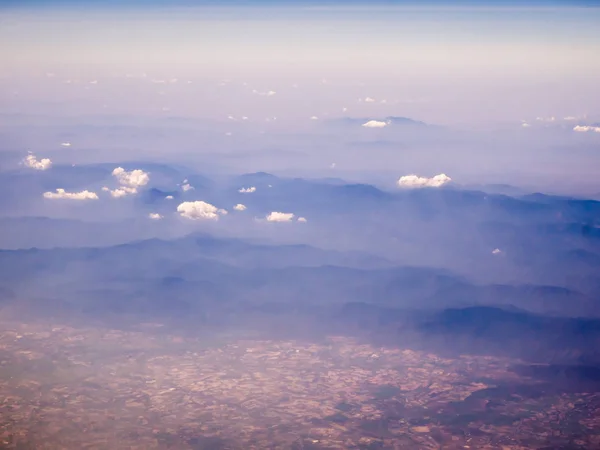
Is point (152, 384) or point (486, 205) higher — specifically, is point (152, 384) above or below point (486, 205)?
below

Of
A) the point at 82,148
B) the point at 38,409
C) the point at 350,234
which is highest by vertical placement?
the point at 82,148

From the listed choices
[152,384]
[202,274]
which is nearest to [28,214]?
[202,274]

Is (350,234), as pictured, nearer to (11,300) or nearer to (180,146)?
(11,300)

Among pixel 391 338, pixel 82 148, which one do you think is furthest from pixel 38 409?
pixel 82 148

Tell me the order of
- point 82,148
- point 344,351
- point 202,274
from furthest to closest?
point 82,148 → point 202,274 → point 344,351

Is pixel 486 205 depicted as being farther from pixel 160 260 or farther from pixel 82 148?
pixel 82 148

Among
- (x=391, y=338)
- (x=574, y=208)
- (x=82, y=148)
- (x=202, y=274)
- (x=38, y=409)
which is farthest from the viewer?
(x=82, y=148)

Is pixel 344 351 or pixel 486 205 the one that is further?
pixel 486 205

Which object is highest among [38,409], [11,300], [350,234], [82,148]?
[82,148]

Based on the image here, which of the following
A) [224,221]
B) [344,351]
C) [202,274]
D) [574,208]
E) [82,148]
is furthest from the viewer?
[82,148]
